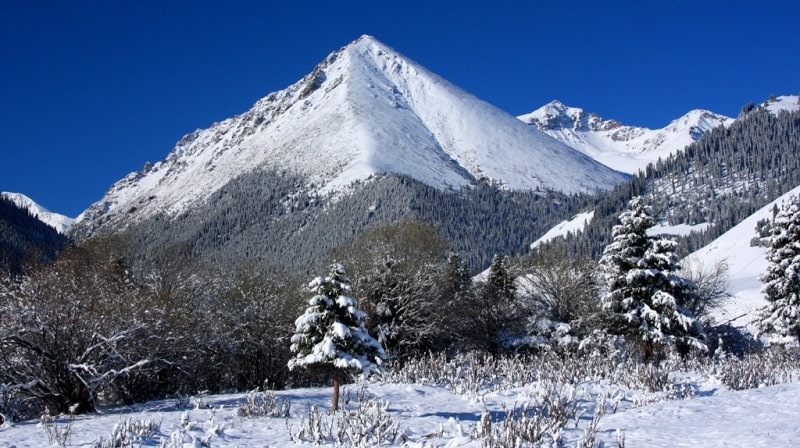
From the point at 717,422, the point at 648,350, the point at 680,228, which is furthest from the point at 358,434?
the point at 680,228

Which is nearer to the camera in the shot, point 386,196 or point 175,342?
point 175,342

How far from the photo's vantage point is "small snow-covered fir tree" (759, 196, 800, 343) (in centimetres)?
2748

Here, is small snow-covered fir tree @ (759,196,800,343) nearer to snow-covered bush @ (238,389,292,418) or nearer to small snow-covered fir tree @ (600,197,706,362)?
small snow-covered fir tree @ (600,197,706,362)

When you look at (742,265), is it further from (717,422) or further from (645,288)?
(717,422)

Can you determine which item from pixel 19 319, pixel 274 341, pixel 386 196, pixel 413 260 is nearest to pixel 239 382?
pixel 274 341

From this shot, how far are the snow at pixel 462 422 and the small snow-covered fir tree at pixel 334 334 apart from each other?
134 centimetres

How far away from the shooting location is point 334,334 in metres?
14.3

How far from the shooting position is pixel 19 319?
54.9 feet

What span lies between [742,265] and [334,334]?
78.5 meters

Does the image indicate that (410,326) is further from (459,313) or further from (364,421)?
(364,421)

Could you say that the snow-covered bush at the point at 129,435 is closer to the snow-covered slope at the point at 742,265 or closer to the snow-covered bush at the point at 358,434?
the snow-covered bush at the point at 358,434

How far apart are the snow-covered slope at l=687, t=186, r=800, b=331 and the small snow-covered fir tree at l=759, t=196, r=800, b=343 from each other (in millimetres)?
4869

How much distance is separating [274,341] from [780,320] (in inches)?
989

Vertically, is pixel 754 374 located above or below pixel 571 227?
below
